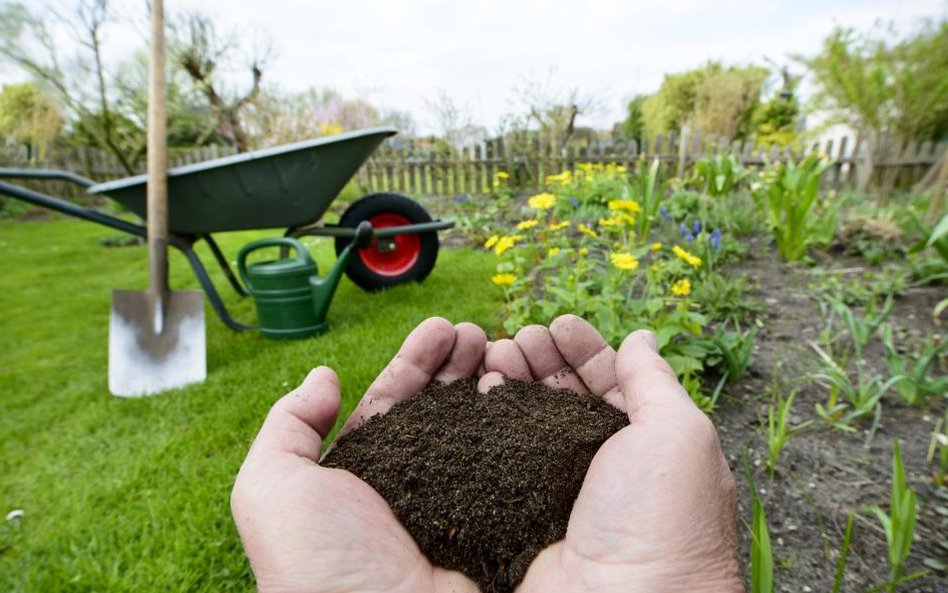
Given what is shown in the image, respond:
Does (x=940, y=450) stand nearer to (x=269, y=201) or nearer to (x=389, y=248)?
(x=389, y=248)

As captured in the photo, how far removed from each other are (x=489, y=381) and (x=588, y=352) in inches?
9.5

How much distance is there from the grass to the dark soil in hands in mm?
517

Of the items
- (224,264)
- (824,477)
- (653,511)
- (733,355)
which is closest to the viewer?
(653,511)

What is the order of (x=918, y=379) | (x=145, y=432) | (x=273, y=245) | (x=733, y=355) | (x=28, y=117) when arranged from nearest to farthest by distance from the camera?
(x=918, y=379) < (x=733, y=355) < (x=145, y=432) < (x=273, y=245) < (x=28, y=117)

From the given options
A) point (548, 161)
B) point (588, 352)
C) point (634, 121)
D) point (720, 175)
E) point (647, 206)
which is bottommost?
point (588, 352)

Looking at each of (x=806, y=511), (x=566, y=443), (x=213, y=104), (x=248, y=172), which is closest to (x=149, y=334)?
(x=248, y=172)

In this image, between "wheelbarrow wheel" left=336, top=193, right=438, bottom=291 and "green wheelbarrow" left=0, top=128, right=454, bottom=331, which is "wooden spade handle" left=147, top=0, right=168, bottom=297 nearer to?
"green wheelbarrow" left=0, top=128, right=454, bottom=331

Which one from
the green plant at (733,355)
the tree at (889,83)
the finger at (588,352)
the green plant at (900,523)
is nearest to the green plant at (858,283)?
the green plant at (733,355)

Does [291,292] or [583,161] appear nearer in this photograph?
[291,292]

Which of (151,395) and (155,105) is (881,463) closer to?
(151,395)

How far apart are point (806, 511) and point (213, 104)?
29.2 feet

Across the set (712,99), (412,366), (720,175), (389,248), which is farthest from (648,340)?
(712,99)

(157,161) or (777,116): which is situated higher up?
(777,116)

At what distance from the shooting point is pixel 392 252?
10.6 feet
